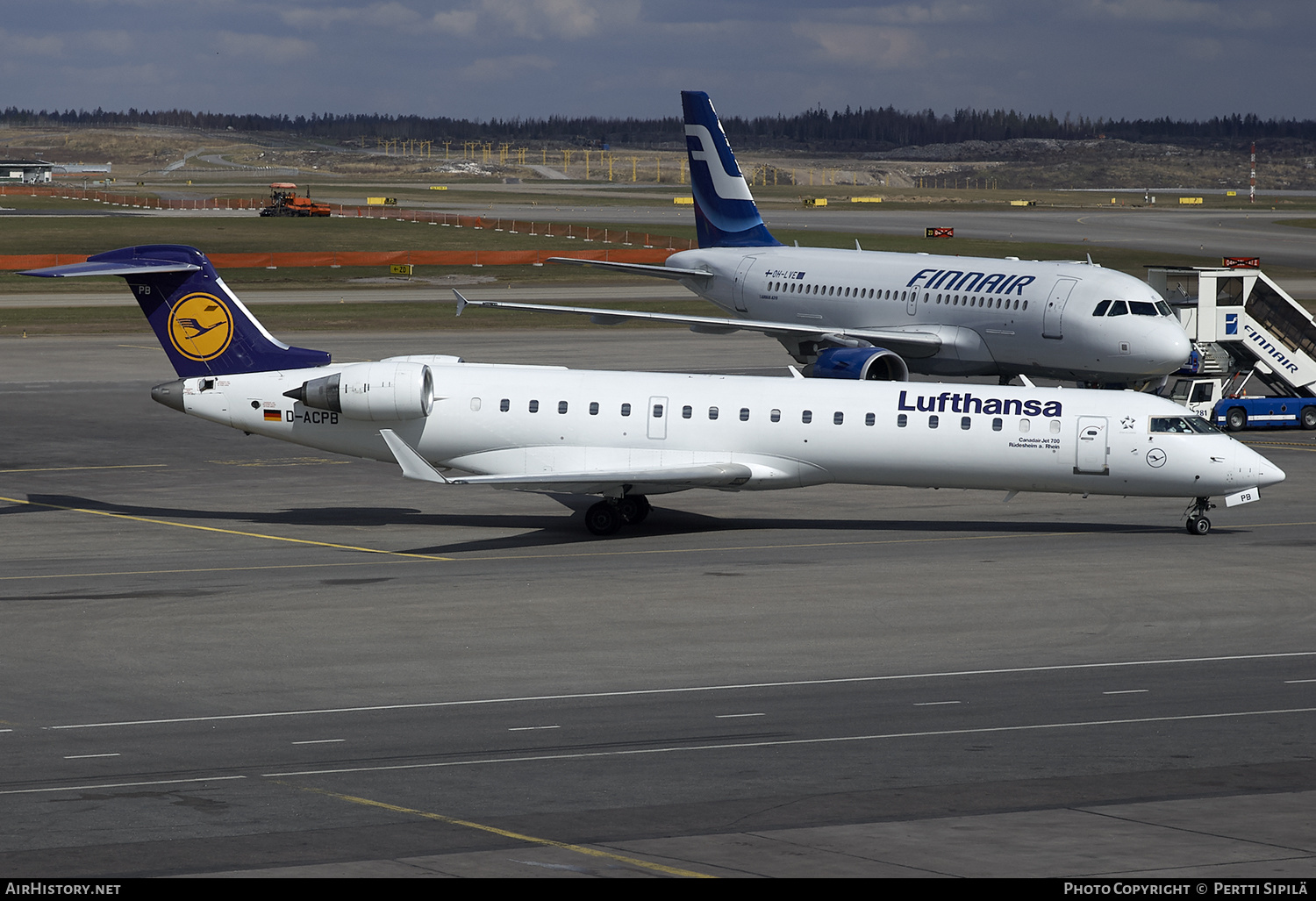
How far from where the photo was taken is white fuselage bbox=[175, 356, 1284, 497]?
110 ft

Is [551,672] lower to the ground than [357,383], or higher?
lower

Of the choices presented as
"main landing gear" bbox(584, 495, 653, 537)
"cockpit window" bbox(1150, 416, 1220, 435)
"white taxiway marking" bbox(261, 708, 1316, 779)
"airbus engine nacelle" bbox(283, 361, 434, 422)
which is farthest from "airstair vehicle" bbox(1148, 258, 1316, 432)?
"white taxiway marking" bbox(261, 708, 1316, 779)

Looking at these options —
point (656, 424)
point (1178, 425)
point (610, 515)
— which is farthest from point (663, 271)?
point (1178, 425)

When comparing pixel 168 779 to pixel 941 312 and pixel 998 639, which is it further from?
pixel 941 312

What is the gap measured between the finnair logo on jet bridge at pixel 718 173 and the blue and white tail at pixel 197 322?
25489 millimetres

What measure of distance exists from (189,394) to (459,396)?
19.9ft

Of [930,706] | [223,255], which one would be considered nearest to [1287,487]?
[930,706]

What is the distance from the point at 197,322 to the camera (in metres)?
36.2

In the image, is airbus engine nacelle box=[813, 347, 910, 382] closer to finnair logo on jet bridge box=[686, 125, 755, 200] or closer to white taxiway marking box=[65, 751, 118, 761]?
finnair logo on jet bridge box=[686, 125, 755, 200]

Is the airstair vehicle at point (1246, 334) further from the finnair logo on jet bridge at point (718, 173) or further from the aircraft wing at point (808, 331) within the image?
the finnair logo on jet bridge at point (718, 173)

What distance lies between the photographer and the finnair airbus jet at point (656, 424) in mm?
33625

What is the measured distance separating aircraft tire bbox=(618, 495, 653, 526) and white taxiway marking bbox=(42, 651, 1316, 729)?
1279 centimetres

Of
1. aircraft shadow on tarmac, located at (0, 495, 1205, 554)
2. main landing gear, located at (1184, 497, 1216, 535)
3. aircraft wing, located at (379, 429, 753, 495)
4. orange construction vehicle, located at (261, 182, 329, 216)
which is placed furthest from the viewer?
orange construction vehicle, located at (261, 182, 329, 216)

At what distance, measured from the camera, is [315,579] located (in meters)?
30.1
